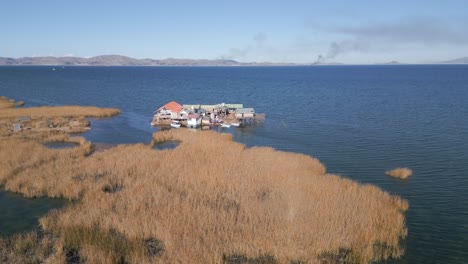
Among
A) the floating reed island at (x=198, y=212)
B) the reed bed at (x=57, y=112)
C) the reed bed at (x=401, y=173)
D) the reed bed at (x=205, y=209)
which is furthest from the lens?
the reed bed at (x=57, y=112)

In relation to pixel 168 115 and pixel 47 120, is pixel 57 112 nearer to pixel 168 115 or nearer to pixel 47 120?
pixel 47 120

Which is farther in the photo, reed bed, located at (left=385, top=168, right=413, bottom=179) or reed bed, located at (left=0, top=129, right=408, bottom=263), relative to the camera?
reed bed, located at (left=385, top=168, right=413, bottom=179)

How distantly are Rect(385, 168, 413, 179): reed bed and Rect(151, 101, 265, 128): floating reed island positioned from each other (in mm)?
31588

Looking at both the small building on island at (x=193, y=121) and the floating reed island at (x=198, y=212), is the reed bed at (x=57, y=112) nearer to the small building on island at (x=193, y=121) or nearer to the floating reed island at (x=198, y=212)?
the small building on island at (x=193, y=121)

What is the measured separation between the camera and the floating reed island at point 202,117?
2500 inches

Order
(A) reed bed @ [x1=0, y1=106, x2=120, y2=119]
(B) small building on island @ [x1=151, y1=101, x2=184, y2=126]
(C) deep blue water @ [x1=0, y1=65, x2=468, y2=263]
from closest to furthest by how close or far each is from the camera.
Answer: (C) deep blue water @ [x1=0, y1=65, x2=468, y2=263] < (B) small building on island @ [x1=151, y1=101, x2=184, y2=126] < (A) reed bed @ [x1=0, y1=106, x2=120, y2=119]

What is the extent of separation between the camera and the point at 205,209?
83.5ft

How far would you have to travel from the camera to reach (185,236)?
21656mm

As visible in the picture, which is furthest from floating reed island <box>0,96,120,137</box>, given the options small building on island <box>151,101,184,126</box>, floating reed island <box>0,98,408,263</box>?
floating reed island <box>0,98,408,263</box>

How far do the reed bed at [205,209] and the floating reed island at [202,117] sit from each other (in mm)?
23592

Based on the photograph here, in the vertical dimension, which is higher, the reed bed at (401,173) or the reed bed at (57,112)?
the reed bed at (57,112)

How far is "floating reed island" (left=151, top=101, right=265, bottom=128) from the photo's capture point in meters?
63.5

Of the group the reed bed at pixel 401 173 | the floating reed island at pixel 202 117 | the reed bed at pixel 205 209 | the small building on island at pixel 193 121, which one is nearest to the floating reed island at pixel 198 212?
the reed bed at pixel 205 209

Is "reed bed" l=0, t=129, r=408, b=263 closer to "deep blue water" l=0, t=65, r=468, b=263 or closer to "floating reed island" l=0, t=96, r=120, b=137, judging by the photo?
"deep blue water" l=0, t=65, r=468, b=263
